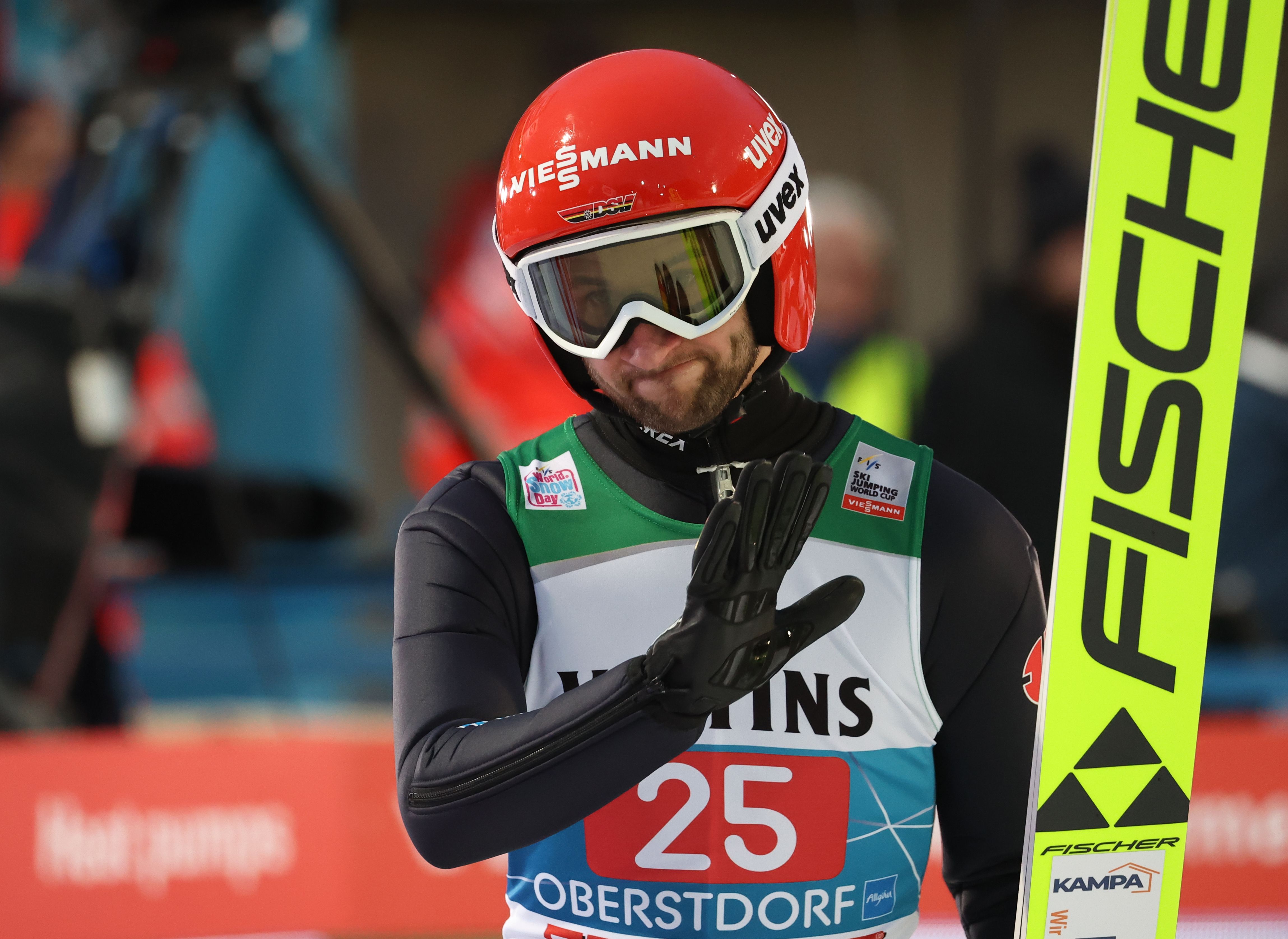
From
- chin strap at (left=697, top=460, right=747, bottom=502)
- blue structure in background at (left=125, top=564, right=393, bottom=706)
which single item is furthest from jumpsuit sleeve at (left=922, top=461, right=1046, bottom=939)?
blue structure in background at (left=125, top=564, right=393, bottom=706)

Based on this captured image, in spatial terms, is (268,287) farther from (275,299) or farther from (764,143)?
(764,143)

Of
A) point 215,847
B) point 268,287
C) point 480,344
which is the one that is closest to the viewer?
point 215,847

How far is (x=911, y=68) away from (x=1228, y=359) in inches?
255

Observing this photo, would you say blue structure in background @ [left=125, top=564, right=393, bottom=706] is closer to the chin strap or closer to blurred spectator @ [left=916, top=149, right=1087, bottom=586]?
blurred spectator @ [left=916, top=149, right=1087, bottom=586]

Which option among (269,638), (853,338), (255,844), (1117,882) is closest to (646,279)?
(1117,882)

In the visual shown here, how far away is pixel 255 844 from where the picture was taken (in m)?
3.38

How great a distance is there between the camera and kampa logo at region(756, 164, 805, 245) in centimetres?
131

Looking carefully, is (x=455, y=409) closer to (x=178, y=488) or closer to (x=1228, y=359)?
(x=178, y=488)

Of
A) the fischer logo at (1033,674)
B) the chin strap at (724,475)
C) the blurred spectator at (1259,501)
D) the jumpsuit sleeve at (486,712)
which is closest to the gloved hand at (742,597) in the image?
the jumpsuit sleeve at (486,712)

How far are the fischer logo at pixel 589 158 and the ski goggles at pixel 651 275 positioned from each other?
1.8 inches

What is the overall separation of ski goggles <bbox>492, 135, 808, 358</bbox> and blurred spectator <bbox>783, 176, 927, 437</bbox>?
2.62 metres

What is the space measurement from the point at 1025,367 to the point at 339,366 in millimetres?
4376

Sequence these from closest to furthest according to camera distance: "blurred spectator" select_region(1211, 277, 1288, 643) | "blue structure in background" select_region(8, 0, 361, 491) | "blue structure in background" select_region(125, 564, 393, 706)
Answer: "blurred spectator" select_region(1211, 277, 1288, 643) → "blue structure in background" select_region(125, 564, 393, 706) → "blue structure in background" select_region(8, 0, 361, 491)

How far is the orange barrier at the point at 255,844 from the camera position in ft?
10.8
